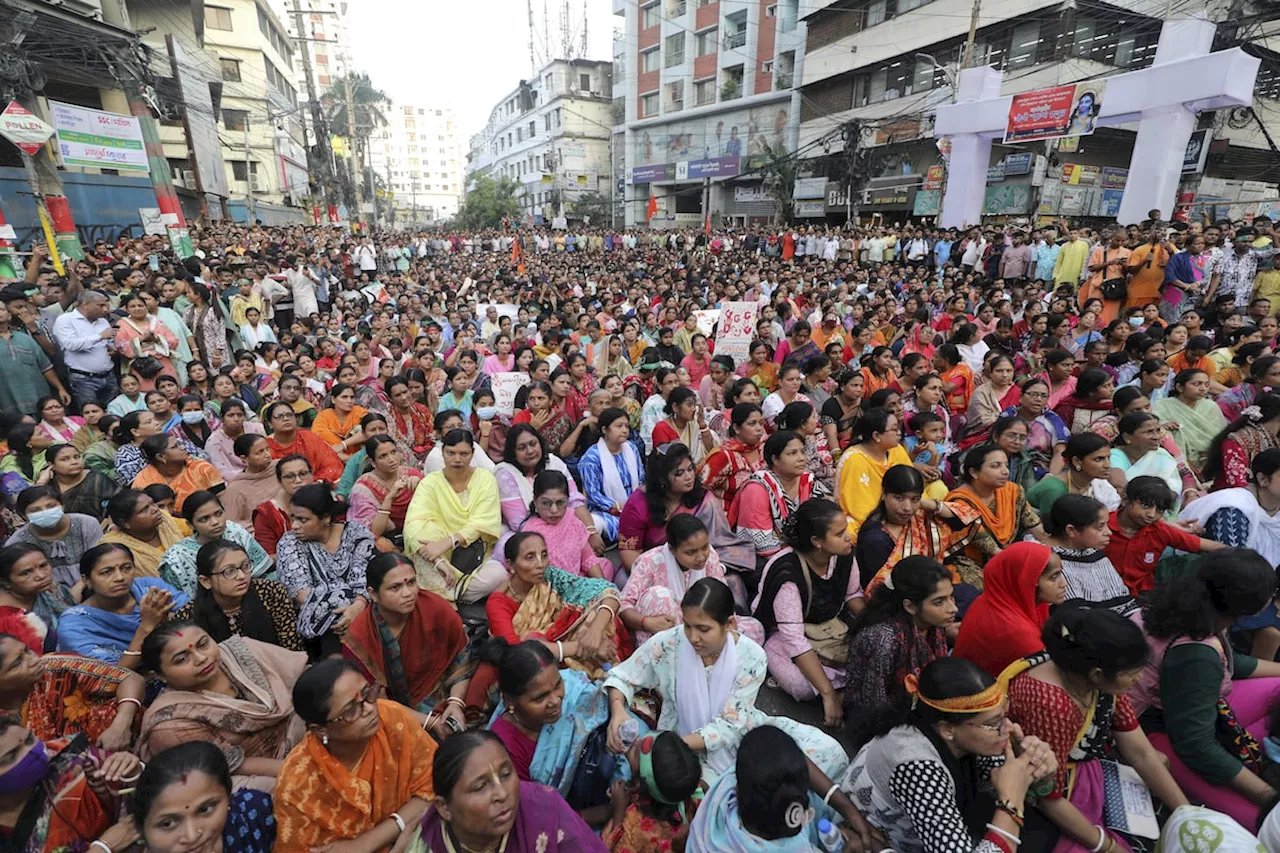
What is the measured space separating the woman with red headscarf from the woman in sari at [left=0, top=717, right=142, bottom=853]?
125 inches

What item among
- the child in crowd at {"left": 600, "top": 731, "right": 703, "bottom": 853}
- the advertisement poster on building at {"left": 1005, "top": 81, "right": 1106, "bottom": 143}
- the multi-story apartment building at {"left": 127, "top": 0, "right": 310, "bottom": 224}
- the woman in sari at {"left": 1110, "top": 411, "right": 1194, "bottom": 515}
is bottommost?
the child in crowd at {"left": 600, "top": 731, "right": 703, "bottom": 853}

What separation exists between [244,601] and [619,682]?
1900 mm

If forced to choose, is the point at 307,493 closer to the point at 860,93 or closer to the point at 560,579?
the point at 560,579

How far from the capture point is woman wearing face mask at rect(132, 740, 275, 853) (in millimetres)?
1728

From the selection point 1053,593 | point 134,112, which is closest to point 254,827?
point 1053,593

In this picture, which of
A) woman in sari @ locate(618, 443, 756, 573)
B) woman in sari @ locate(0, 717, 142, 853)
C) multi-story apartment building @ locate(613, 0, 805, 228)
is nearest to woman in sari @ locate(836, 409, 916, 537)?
woman in sari @ locate(618, 443, 756, 573)

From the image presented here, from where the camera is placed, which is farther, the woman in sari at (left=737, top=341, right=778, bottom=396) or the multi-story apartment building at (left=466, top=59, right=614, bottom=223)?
the multi-story apartment building at (left=466, top=59, right=614, bottom=223)

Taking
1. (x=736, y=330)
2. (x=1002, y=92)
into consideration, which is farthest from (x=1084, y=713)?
(x=1002, y=92)

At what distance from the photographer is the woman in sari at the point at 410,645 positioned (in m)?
2.77

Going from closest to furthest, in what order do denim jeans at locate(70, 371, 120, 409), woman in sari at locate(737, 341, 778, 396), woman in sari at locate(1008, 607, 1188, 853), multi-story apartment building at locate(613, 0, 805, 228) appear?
woman in sari at locate(1008, 607, 1188, 853), denim jeans at locate(70, 371, 120, 409), woman in sari at locate(737, 341, 778, 396), multi-story apartment building at locate(613, 0, 805, 228)

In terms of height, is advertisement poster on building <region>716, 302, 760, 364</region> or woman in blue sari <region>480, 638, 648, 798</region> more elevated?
advertisement poster on building <region>716, 302, 760, 364</region>

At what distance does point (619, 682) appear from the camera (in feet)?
8.43

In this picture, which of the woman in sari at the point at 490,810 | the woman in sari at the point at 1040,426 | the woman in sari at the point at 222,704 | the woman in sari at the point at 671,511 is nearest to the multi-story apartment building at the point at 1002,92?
the woman in sari at the point at 1040,426

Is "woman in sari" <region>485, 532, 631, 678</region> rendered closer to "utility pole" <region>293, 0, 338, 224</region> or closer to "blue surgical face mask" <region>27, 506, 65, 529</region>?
"blue surgical face mask" <region>27, 506, 65, 529</region>
